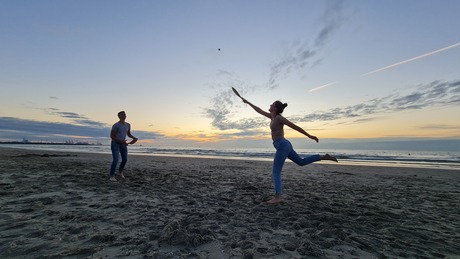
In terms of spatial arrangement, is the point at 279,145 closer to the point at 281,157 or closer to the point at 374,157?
the point at 281,157

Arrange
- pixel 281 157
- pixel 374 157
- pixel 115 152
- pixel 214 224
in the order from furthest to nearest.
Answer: pixel 374 157 → pixel 115 152 → pixel 281 157 → pixel 214 224

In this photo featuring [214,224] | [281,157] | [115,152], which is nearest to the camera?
[214,224]

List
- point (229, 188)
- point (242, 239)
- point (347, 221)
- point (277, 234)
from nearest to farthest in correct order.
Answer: point (242, 239) → point (277, 234) → point (347, 221) → point (229, 188)

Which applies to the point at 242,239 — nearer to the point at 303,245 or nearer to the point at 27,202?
the point at 303,245

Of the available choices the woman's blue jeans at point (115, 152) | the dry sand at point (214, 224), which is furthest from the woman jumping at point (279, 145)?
the woman's blue jeans at point (115, 152)

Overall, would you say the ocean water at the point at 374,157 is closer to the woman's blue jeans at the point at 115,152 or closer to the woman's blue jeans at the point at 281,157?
the woman's blue jeans at the point at 281,157

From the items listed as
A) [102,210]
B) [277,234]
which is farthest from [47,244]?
[277,234]

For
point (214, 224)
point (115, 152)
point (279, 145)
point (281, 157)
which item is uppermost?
point (279, 145)

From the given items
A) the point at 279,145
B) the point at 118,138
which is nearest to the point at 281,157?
the point at 279,145

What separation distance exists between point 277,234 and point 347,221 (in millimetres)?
1536

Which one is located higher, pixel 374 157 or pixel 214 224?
pixel 374 157

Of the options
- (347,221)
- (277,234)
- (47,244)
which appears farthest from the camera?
(347,221)

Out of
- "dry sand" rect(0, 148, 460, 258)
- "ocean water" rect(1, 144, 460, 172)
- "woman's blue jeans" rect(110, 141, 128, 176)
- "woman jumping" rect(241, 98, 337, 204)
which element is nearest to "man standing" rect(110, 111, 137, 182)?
"woman's blue jeans" rect(110, 141, 128, 176)

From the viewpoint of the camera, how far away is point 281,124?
5.38 meters
